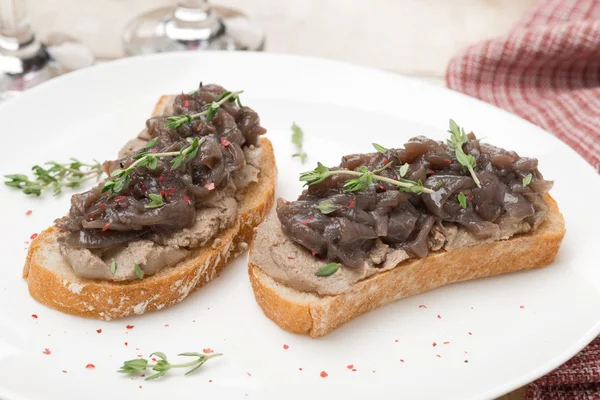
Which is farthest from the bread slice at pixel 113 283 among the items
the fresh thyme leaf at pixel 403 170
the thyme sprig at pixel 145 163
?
the fresh thyme leaf at pixel 403 170

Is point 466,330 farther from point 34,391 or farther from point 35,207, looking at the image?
point 35,207

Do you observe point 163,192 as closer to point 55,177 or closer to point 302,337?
point 302,337

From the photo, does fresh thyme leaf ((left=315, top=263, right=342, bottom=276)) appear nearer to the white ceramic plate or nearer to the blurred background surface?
the white ceramic plate

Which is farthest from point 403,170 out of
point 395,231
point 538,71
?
point 538,71

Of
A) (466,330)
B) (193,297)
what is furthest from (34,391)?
(466,330)

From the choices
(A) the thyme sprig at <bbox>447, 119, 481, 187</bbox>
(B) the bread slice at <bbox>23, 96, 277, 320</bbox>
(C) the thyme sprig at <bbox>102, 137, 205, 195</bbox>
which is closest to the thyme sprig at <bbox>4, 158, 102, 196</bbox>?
(B) the bread slice at <bbox>23, 96, 277, 320</bbox>

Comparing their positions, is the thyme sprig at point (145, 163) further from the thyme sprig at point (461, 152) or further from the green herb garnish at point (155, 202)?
the thyme sprig at point (461, 152)
